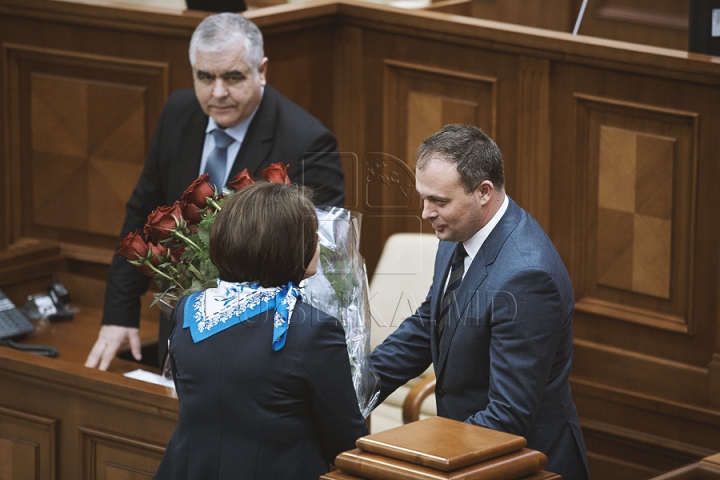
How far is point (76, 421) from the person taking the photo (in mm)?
3129

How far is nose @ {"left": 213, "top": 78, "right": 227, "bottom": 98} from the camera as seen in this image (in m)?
3.31

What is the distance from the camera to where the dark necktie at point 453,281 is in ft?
8.00

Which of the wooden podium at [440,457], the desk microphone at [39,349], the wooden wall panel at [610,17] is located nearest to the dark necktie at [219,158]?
the desk microphone at [39,349]

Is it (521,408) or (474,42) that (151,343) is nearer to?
(474,42)

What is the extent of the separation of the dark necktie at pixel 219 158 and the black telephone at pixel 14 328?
82cm

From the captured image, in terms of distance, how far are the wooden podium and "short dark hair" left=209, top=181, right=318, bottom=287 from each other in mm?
387

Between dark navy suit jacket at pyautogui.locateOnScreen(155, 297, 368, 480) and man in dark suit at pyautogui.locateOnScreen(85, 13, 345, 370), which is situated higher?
man in dark suit at pyautogui.locateOnScreen(85, 13, 345, 370)

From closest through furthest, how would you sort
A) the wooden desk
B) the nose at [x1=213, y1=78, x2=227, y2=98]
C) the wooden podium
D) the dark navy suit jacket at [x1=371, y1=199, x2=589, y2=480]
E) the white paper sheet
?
the wooden podium
the dark navy suit jacket at [x1=371, y1=199, x2=589, y2=480]
the wooden desk
the white paper sheet
the nose at [x1=213, y1=78, x2=227, y2=98]

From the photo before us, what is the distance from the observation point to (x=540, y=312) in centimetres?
224

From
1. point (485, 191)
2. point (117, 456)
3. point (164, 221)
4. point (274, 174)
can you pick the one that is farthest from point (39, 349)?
point (485, 191)

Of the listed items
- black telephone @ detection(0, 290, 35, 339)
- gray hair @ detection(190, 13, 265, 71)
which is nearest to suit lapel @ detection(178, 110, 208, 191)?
gray hair @ detection(190, 13, 265, 71)

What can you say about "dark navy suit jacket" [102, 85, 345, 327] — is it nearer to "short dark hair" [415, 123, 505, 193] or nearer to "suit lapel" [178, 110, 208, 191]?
"suit lapel" [178, 110, 208, 191]

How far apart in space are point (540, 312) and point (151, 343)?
2.01 m

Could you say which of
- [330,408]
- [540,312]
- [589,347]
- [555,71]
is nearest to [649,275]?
[589,347]
